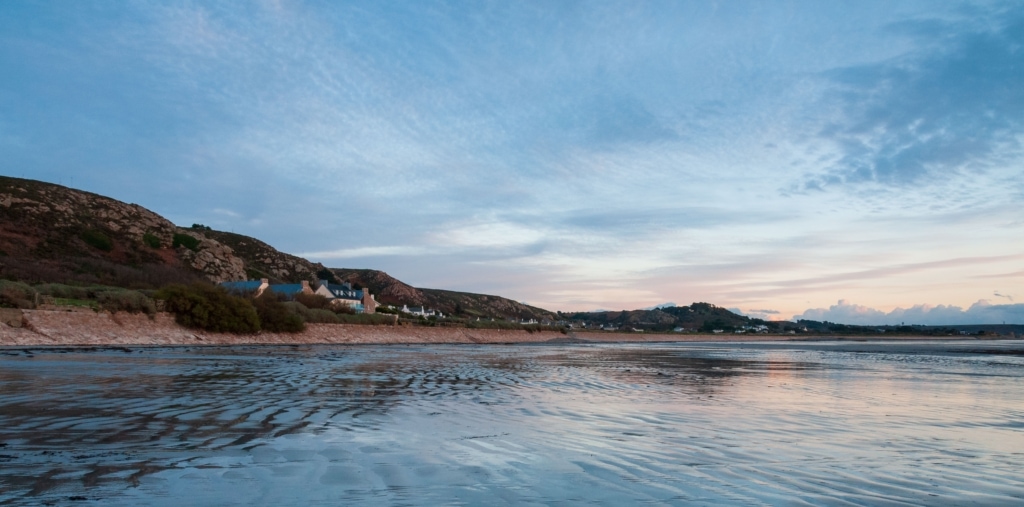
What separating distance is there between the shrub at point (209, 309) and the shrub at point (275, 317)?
2.15 meters

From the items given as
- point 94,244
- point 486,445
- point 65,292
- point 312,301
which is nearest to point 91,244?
point 94,244

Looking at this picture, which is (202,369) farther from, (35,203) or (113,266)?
(35,203)

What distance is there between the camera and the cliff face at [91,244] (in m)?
69.4

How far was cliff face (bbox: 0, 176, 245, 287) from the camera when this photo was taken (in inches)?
2734

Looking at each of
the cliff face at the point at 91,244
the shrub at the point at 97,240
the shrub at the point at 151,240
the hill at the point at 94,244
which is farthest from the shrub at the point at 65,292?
the shrub at the point at 151,240

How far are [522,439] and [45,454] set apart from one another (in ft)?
16.7

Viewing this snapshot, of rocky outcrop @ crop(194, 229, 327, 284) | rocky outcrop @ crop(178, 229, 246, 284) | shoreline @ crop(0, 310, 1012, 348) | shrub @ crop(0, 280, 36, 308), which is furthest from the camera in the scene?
rocky outcrop @ crop(194, 229, 327, 284)

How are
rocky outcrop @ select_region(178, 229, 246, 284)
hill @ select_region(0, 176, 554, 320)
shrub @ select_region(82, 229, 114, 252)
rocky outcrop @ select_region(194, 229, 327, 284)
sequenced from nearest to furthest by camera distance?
hill @ select_region(0, 176, 554, 320) → shrub @ select_region(82, 229, 114, 252) → rocky outcrop @ select_region(178, 229, 246, 284) → rocky outcrop @ select_region(194, 229, 327, 284)

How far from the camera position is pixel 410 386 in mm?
16203

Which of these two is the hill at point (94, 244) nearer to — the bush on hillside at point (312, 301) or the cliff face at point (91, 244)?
the cliff face at point (91, 244)

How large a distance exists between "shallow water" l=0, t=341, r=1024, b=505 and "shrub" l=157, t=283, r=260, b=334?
102 ft

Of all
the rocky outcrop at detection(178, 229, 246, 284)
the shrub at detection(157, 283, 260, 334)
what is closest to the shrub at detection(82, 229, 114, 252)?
the rocky outcrop at detection(178, 229, 246, 284)

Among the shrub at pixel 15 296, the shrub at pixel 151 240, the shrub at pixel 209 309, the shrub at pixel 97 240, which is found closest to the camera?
the shrub at pixel 15 296

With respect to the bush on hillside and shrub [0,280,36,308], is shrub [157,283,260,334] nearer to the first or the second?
shrub [0,280,36,308]
